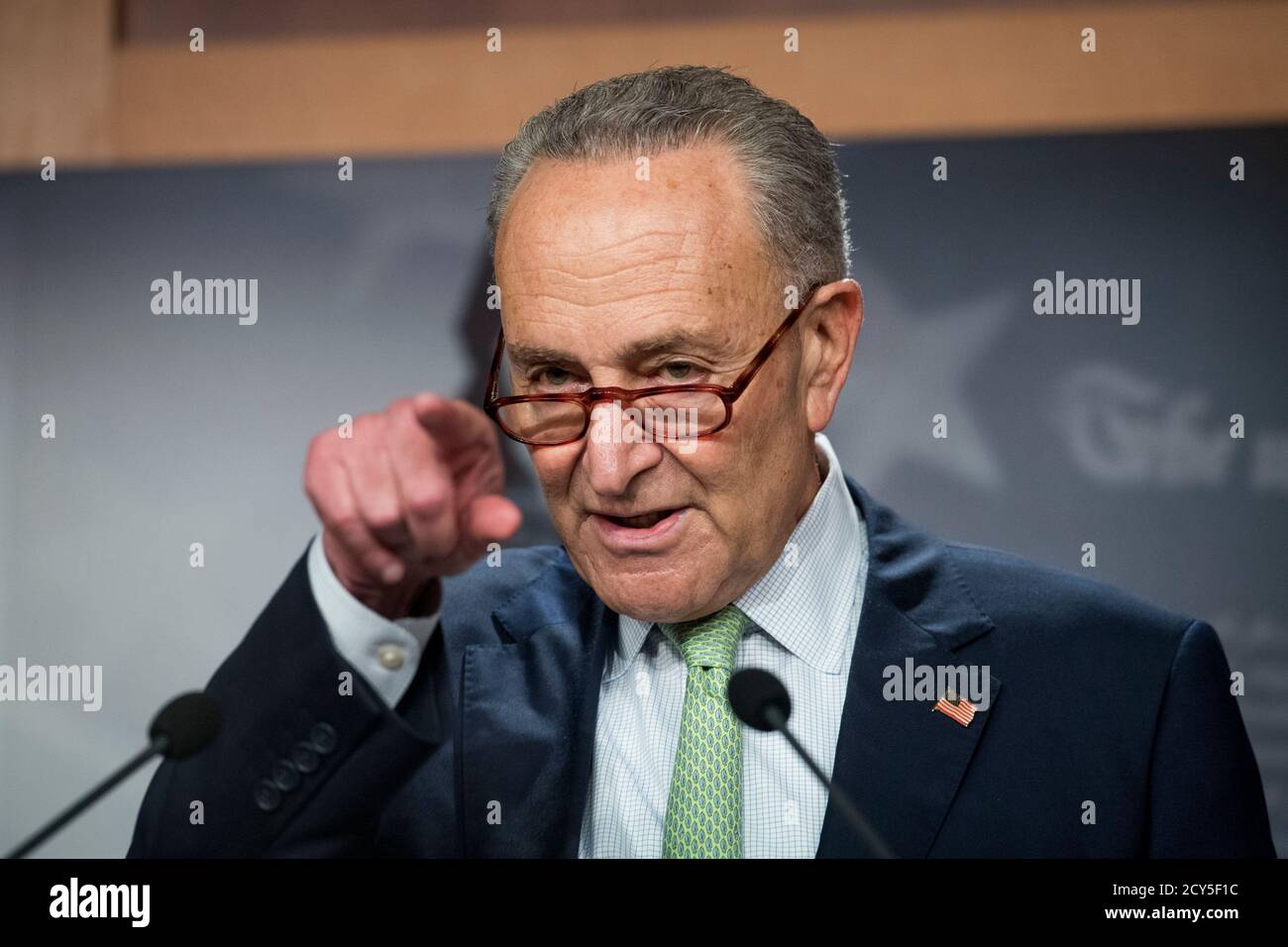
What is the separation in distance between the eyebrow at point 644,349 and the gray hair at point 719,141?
6.1 inches

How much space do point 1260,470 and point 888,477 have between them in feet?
Result: 1.87

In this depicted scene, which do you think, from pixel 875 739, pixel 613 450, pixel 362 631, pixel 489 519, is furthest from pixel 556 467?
pixel 875 739

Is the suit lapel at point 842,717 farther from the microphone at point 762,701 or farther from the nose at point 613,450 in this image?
the nose at point 613,450

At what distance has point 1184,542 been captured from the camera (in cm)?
200

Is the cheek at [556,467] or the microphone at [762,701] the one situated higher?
the cheek at [556,467]

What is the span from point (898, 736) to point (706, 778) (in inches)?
9.3

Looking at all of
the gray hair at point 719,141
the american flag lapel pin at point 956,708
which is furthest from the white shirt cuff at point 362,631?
the american flag lapel pin at point 956,708

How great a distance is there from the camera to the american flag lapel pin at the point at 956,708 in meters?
1.58

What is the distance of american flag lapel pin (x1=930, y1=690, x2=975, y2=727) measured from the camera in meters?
1.58

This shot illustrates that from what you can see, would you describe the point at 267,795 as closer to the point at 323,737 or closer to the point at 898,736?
the point at 323,737

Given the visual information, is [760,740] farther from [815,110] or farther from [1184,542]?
[815,110]

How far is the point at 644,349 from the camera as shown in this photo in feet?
4.92
